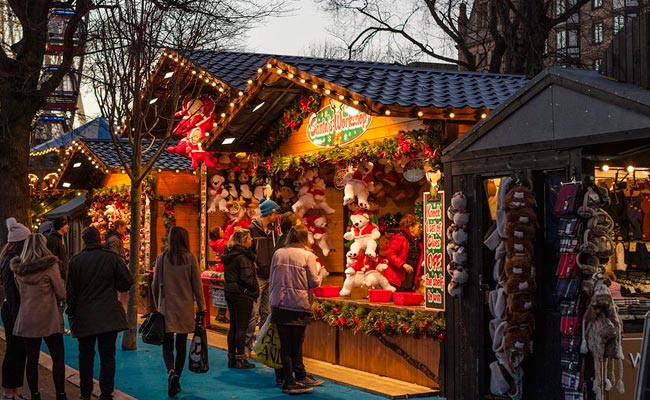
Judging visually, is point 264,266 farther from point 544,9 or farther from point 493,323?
point 544,9

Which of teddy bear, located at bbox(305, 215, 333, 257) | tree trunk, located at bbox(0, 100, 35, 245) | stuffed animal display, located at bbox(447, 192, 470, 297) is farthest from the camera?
tree trunk, located at bbox(0, 100, 35, 245)

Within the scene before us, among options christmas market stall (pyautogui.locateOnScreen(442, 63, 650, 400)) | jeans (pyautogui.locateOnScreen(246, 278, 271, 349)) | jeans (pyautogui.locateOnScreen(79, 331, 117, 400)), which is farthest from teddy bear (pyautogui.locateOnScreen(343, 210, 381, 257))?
jeans (pyautogui.locateOnScreen(79, 331, 117, 400))

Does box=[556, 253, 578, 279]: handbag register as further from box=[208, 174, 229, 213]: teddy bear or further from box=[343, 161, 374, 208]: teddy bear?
box=[208, 174, 229, 213]: teddy bear

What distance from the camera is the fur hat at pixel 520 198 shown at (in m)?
8.54

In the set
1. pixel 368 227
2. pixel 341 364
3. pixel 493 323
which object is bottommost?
pixel 341 364

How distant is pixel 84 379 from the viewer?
10.2 m

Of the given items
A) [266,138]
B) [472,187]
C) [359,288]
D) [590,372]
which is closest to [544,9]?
[266,138]

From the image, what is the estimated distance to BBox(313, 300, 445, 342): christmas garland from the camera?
433 inches

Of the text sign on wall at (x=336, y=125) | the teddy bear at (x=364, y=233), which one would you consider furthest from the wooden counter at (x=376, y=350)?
the text sign on wall at (x=336, y=125)

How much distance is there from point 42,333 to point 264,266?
3.73m

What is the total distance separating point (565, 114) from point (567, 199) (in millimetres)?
805

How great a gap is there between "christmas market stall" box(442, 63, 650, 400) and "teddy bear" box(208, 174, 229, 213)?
8100 millimetres

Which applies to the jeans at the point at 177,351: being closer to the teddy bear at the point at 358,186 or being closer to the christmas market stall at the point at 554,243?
the christmas market stall at the point at 554,243

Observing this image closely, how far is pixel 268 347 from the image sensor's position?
11133mm
